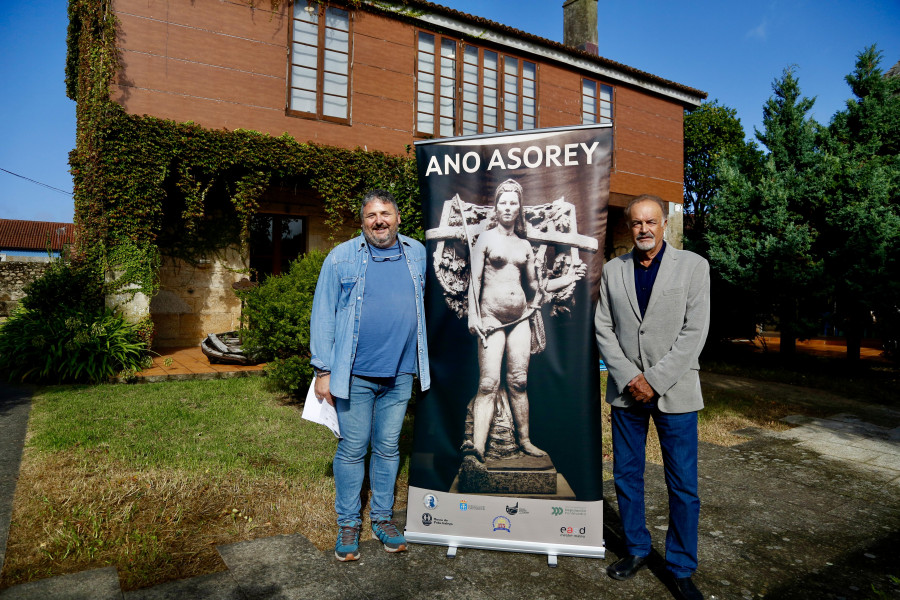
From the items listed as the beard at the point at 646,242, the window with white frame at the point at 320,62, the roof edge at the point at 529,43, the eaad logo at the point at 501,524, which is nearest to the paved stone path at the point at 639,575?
the eaad logo at the point at 501,524

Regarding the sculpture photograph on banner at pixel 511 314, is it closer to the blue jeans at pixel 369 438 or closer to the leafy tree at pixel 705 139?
the blue jeans at pixel 369 438

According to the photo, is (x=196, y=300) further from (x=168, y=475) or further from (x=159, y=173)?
(x=168, y=475)

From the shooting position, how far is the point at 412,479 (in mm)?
3254

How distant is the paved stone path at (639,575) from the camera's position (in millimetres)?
2629

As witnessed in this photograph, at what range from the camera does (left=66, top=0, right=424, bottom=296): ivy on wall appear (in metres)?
8.98

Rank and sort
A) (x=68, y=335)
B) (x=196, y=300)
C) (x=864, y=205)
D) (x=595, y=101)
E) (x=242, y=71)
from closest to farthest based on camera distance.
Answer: (x=68, y=335)
(x=864, y=205)
(x=242, y=71)
(x=196, y=300)
(x=595, y=101)

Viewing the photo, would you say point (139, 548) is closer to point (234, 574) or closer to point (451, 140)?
point (234, 574)

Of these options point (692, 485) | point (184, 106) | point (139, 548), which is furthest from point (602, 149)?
point (184, 106)

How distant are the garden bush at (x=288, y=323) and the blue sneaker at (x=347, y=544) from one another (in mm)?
3578

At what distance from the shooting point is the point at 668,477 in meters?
2.81

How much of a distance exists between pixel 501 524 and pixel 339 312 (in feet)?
5.07

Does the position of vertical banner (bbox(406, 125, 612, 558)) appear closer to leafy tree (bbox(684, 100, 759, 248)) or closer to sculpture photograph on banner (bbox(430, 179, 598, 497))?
sculpture photograph on banner (bbox(430, 179, 598, 497))

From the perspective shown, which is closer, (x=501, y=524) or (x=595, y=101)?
(x=501, y=524)

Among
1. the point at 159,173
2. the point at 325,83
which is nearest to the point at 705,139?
the point at 325,83
